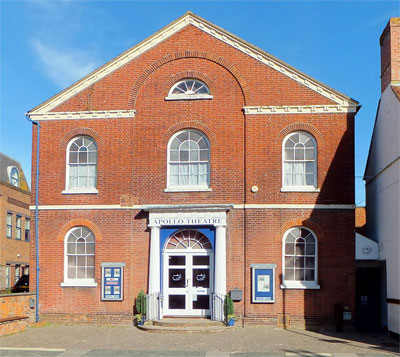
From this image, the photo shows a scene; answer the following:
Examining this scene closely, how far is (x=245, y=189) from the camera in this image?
20891mm

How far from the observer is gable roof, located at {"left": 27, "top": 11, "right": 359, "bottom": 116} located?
2097 centimetres

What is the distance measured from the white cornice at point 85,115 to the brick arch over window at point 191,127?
4.72 ft

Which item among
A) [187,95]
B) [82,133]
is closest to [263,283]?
[187,95]

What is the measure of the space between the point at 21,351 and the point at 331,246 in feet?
33.8

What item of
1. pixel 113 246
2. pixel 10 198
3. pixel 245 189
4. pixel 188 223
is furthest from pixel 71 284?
pixel 10 198

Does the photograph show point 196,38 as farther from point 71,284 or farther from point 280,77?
point 71,284

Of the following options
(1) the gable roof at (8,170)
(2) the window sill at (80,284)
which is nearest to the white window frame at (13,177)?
(1) the gable roof at (8,170)

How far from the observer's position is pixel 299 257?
20.6 metres

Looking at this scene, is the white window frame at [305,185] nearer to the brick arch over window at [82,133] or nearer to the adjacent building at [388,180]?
the adjacent building at [388,180]

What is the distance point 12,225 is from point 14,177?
5.01m

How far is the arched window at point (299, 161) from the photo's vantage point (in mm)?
20875

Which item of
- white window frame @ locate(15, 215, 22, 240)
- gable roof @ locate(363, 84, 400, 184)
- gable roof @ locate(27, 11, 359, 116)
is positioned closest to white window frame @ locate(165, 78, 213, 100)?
gable roof @ locate(27, 11, 359, 116)

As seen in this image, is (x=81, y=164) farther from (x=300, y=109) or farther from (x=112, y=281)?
(x=300, y=109)

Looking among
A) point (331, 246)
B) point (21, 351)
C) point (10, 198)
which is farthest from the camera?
point (10, 198)
